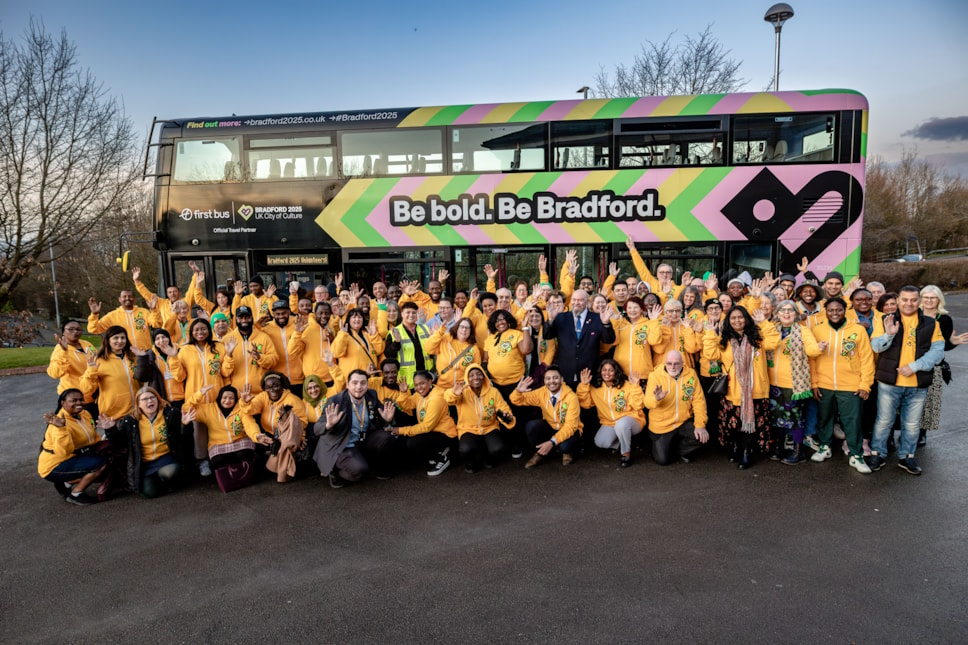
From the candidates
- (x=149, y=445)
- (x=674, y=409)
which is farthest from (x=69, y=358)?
(x=674, y=409)

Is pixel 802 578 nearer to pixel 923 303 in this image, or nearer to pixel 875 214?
pixel 923 303

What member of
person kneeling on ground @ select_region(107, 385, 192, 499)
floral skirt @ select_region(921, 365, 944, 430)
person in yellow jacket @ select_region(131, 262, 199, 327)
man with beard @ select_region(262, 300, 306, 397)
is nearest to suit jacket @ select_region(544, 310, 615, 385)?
man with beard @ select_region(262, 300, 306, 397)

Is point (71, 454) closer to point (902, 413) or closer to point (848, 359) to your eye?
point (848, 359)

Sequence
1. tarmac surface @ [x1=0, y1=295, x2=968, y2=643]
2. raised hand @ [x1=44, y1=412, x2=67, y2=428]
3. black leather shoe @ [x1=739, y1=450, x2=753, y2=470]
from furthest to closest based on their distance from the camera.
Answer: black leather shoe @ [x1=739, y1=450, x2=753, y2=470]
raised hand @ [x1=44, y1=412, x2=67, y2=428]
tarmac surface @ [x1=0, y1=295, x2=968, y2=643]

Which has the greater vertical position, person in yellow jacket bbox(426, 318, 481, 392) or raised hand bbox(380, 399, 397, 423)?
person in yellow jacket bbox(426, 318, 481, 392)

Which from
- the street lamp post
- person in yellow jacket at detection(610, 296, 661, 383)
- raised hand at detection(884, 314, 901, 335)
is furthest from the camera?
the street lamp post

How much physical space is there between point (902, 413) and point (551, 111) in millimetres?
5564

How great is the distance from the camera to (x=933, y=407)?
523 centimetres

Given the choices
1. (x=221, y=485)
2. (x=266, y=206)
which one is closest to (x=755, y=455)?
(x=221, y=485)

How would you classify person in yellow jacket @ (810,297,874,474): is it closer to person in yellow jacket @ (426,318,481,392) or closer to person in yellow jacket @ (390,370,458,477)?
person in yellow jacket @ (426,318,481,392)

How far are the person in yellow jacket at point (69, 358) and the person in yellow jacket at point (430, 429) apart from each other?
315 centimetres

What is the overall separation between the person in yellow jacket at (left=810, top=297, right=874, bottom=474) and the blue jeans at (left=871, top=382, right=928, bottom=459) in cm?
14

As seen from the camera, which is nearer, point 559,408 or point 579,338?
point 559,408

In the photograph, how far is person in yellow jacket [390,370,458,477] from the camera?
207 inches
